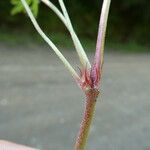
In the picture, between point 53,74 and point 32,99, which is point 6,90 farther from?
point 53,74

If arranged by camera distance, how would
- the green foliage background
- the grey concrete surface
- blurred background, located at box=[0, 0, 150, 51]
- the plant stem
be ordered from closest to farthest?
the plant stem < the grey concrete surface < blurred background, located at box=[0, 0, 150, 51] < the green foliage background

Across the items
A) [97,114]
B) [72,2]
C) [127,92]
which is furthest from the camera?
[72,2]

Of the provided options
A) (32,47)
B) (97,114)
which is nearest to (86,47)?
(32,47)

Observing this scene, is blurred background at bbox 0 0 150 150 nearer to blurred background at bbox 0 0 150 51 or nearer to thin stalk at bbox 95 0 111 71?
blurred background at bbox 0 0 150 51

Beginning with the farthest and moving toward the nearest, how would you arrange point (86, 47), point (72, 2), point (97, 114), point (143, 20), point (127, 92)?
point (143, 20), point (72, 2), point (86, 47), point (127, 92), point (97, 114)

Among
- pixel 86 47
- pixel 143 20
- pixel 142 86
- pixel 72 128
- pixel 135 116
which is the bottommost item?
pixel 143 20

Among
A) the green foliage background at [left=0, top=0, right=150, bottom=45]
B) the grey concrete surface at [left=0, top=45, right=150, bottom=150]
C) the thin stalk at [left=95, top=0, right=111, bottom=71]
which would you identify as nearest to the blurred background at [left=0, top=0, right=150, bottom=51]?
the green foliage background at [left=0, top=0, right=150, bottom=45]

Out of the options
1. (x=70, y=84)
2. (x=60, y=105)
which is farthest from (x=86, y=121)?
(x=70, y=84)

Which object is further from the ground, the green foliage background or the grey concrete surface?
the grey concrete surface

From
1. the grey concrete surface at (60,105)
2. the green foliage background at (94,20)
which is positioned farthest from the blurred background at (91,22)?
the grey concrete surface at (60,105)
